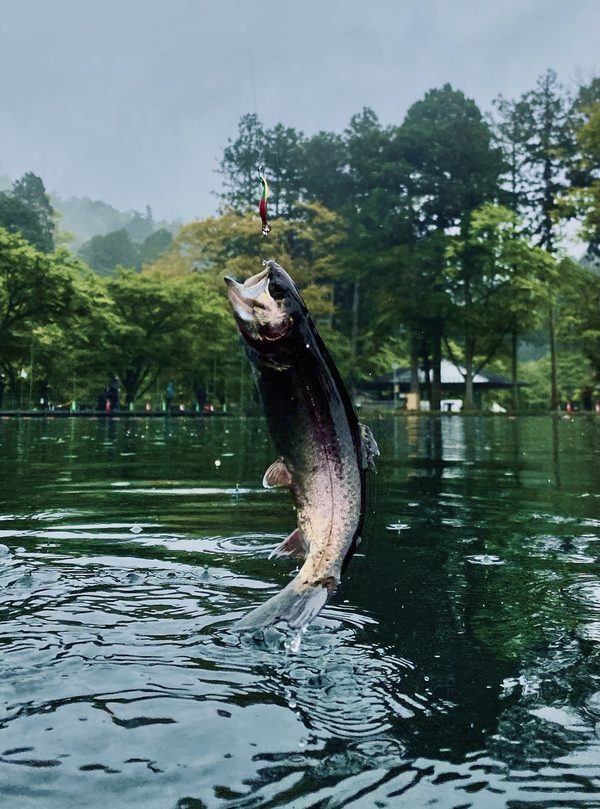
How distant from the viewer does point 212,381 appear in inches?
2110

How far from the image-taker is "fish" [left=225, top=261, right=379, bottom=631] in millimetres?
2689

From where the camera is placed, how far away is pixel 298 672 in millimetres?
3254

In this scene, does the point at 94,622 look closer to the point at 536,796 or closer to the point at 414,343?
the point at 536,796

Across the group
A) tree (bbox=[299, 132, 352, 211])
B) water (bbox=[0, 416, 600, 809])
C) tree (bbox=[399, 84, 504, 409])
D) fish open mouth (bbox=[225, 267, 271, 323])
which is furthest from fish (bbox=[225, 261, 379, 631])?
tree (bbox=[299, 132, 352, 211])

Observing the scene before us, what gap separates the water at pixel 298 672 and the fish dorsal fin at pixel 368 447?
0.61ft

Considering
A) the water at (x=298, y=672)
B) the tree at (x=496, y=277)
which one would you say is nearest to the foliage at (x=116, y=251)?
the tree at (x=496, y=277)

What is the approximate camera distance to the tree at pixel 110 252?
A: 136 m

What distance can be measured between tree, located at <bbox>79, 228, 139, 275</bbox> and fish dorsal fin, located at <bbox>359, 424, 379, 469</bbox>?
13447 cm

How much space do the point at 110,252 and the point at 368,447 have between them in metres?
140

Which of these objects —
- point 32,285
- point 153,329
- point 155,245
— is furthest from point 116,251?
point 32,285

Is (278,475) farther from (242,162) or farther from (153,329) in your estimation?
(242,162)

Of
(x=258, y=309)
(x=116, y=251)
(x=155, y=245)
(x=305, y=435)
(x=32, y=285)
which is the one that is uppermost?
(x=155, y=245)

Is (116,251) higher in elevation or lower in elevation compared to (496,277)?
higher

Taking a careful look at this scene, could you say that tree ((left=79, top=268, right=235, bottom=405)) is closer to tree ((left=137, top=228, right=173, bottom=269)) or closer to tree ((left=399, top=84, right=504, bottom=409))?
tree ((left=399, top=84, right=504, bottom=409))
